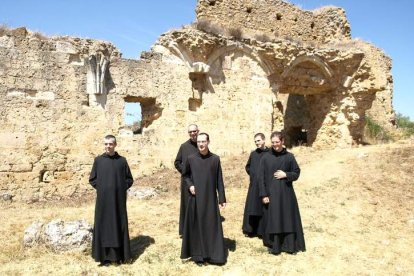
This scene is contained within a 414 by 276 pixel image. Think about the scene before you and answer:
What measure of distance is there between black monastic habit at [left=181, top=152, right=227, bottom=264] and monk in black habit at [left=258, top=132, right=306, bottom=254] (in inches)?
31.1

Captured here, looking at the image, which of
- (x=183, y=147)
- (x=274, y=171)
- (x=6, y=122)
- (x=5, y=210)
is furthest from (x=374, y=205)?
(x=6, y=122)

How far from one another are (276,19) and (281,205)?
10779mm

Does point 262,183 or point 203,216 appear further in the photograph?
point 262,183

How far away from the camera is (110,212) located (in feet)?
17.5

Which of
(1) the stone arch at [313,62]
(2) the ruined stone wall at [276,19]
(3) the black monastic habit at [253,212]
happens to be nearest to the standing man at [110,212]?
(3) the black monastic habit at [253,212]

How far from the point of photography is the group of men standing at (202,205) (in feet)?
17.4

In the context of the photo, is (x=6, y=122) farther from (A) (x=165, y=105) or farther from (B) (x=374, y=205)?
(B) (x=374, y=205)

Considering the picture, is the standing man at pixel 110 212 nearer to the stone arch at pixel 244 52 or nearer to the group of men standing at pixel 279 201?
the group of men standing at pixel 279 201

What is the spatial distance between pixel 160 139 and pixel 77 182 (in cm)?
Result: 260

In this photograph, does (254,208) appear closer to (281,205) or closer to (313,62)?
(281,205)

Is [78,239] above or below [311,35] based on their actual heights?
below

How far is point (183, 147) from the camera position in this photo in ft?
21.1

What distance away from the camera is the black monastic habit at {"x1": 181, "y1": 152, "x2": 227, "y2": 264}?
17.3 ft

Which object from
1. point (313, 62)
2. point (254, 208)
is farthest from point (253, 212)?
point (313, 62)
